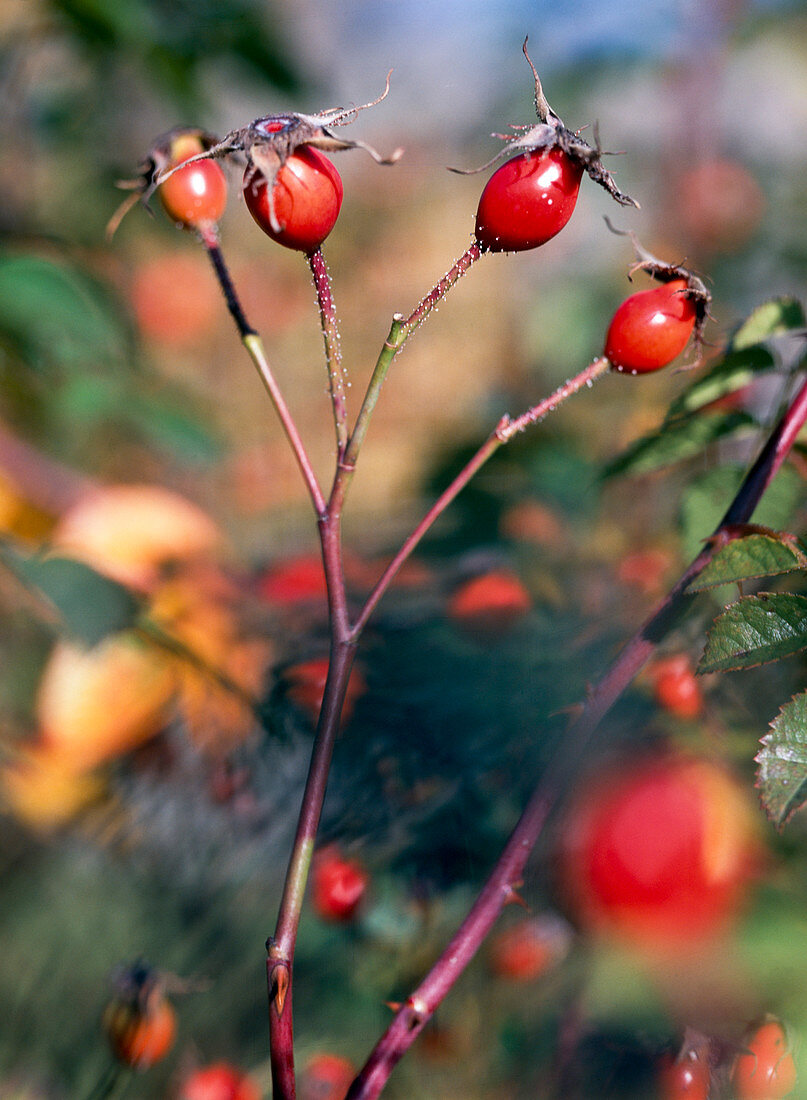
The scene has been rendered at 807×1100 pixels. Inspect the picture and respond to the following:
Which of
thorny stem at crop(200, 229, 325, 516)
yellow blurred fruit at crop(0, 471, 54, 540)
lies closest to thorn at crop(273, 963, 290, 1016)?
thorny stem at crop(200, 229, 325, 516)

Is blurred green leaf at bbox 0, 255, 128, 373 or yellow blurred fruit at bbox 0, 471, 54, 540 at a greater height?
blurred green leaf at bbox 0, 255, 128, 373

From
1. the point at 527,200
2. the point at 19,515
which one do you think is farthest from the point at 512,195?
the point at 19,515

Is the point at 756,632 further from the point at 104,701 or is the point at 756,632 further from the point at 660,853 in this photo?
the point at 104,701

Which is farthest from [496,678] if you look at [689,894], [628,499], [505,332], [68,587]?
[505,332]

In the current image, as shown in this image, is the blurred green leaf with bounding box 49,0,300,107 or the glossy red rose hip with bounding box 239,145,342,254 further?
the blurred green leaf with bounding box 49,0,300,107

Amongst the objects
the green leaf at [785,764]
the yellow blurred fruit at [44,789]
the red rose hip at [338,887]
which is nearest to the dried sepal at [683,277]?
the green leaf at [785,764]

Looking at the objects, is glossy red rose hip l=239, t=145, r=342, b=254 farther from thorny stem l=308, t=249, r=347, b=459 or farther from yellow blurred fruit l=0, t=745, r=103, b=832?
yellow blurred fruit l=0, t=745, r=103, b=832
